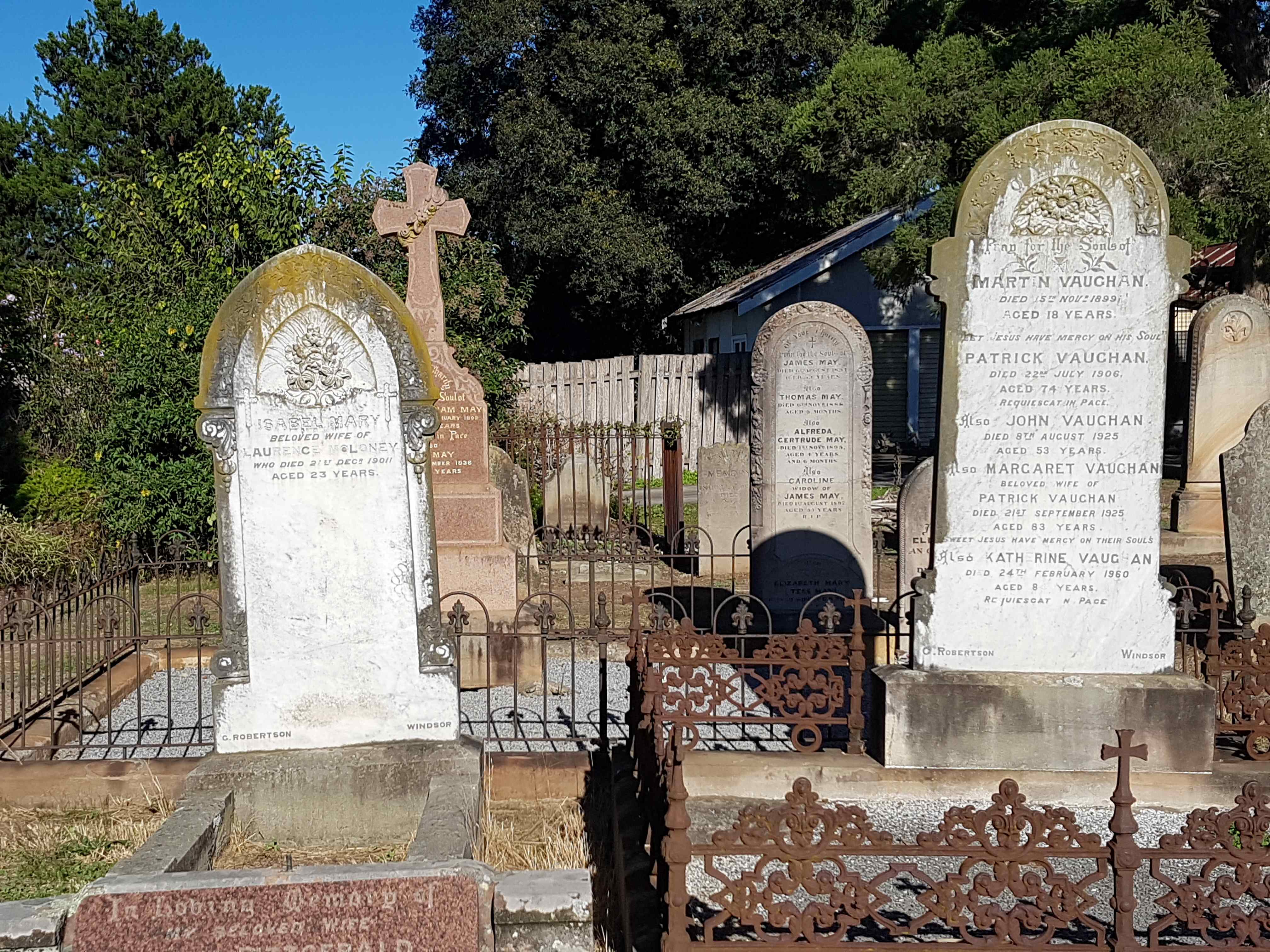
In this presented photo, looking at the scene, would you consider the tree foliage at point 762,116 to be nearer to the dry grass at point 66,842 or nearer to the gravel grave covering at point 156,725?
the gravel grave covering at point 156,725

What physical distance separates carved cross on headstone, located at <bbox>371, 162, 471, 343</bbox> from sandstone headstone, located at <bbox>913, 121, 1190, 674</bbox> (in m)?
5.28

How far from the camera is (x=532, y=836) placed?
5250 mm

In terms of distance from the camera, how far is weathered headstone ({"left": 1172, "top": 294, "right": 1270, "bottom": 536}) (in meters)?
13.5

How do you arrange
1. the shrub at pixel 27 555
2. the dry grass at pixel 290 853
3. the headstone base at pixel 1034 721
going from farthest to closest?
1. the shrub at pixel 27 555
2. the headstone base at pixel 1034 721
3. the dry grass at pixel 290 853

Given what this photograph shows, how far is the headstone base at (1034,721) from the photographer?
17.8 ft

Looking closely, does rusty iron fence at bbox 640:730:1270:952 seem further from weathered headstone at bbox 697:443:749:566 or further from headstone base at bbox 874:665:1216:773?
weathered headstone at bbox 697:443:749:566

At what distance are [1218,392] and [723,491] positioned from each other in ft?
21.2

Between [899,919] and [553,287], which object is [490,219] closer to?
[553,287]

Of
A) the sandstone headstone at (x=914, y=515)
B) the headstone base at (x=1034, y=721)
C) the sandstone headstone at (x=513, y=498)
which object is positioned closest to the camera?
the headstone base at (x=1034, y=721)

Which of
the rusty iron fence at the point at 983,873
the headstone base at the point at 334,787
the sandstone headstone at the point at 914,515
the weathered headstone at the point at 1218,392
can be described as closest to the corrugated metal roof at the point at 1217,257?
the weathered headstone at the point at 1218,392

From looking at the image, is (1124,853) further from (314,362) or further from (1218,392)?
(1218,392)

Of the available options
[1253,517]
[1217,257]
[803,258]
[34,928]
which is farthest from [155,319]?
[1217,257]

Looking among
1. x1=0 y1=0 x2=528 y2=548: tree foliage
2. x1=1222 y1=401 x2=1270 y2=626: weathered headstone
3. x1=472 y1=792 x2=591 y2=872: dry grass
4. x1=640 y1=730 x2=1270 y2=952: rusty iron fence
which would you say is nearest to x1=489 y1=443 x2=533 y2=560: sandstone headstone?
x1=0 y1=0 x2=528 y2=548: tree foliage

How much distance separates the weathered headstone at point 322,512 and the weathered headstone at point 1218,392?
448 inches
